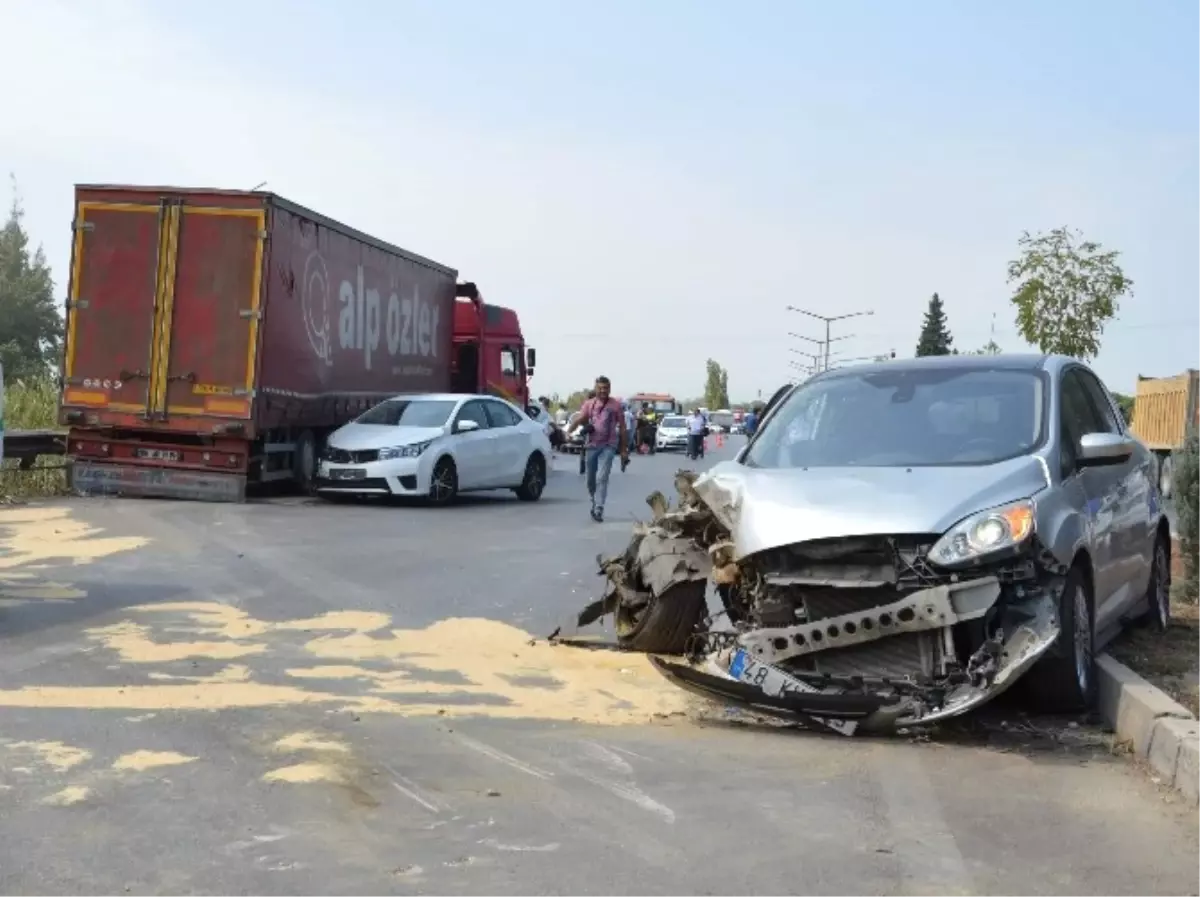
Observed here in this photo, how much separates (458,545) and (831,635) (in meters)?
8.01

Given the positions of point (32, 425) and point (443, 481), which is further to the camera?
point (32, 425)

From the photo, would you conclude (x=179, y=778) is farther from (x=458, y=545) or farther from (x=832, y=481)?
(x=458, y=545)

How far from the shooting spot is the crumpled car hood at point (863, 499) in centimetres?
618

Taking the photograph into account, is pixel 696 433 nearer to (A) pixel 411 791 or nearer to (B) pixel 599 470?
(B) pixel 599 470

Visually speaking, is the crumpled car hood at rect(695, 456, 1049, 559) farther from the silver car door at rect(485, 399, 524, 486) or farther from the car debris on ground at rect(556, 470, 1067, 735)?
the silver car door at rect(485, 399, 524, 486)

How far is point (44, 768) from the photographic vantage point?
543cm

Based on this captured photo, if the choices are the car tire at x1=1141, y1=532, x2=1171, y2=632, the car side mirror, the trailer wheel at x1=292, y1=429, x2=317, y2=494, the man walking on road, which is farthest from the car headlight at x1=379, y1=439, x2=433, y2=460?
the car side mirror

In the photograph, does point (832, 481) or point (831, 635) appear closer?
point (831, 635)

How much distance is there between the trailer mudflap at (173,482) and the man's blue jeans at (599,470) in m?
4.35

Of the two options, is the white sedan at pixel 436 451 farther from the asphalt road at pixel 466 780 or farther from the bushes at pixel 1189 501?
the bushes at pixel 1189 501

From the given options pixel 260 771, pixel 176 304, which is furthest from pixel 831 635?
pixel 176 304

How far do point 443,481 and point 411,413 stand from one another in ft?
3.91

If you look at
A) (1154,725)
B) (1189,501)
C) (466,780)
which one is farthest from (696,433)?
(466,780)

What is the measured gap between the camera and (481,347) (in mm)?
26266
